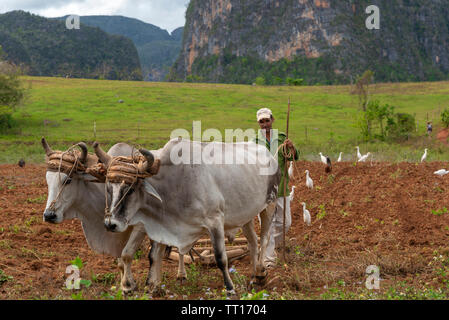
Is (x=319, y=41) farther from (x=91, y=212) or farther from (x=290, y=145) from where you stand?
(x=91, y=212)

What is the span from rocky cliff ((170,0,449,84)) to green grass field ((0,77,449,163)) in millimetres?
45882

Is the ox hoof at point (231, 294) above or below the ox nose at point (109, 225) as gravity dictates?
below

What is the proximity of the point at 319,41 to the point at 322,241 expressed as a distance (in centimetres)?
9672

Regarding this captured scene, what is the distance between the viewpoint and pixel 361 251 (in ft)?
23.1

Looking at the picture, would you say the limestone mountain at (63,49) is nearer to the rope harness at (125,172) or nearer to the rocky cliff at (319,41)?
the rocky cliff at (319,41)

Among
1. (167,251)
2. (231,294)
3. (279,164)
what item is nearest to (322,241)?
(279,164)

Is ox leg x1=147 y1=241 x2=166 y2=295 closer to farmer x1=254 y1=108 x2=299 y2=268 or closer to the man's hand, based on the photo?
farmer x1=254 y1=108 x2=299 y2=268

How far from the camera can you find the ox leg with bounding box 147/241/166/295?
5020 millimetres

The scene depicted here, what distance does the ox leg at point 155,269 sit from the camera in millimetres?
5020

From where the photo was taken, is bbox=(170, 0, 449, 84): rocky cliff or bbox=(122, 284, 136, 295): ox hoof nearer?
bbox=(122, 284, 136, 295): ox hoof

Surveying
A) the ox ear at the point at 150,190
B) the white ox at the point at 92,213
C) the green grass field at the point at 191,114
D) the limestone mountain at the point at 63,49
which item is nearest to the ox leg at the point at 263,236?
the white ox at the point at 92,213

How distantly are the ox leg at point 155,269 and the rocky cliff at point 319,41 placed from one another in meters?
82.9

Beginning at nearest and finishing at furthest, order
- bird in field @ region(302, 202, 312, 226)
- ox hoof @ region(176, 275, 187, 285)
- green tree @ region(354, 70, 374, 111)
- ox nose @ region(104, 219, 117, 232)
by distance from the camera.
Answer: ox nose @ region(104, 219, 117, 232) → ox hoof @ region(176, 275, 187, 285) → bird in field @ region(302, 202, 312, 226) → green tree @ region(354, 70, 374, 111)

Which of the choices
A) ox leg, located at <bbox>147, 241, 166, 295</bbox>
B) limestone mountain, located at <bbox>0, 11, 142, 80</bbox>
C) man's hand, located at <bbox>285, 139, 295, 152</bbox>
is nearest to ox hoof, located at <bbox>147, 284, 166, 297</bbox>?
ox leg, located at <bbox>147, 241, 166, 295</bbox>
